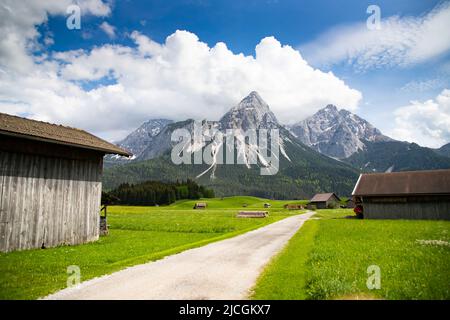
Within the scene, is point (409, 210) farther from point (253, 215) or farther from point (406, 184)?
point (253, 215)

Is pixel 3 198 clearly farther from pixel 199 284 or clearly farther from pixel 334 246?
pixel 334 246

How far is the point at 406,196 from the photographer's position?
1946 inches

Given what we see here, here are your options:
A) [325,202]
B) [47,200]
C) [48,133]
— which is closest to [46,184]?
[47,200]

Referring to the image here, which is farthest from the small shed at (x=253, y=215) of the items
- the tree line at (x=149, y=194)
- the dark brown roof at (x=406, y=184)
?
the tree line at (x=149, y=194)

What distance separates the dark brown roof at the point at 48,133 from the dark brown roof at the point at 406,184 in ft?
146

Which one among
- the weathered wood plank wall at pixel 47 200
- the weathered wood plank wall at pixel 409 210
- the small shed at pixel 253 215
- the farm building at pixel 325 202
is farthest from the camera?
the farm building at pixel 325 202

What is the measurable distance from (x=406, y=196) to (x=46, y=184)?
170 feet

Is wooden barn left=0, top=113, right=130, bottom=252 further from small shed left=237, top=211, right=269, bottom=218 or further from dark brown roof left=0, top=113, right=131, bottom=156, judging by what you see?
small shed left=237, top=211, right=269, bottom=218

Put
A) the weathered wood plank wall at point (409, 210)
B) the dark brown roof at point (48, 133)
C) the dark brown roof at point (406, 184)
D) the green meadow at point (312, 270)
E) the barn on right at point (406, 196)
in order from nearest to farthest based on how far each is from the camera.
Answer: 1. the green meadow at point (312, 270)
2. the dark brown roof at point (48, 133)
3. the weathered wood plank wall at point (409, 210)
4. the barn on right at point (406, 196)
5. the dark brown roof at point (406, 184)

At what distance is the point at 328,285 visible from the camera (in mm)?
9195

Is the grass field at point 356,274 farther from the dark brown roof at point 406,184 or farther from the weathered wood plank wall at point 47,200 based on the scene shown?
the dark brown roof at point 406,184

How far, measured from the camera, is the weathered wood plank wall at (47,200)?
62.1ft

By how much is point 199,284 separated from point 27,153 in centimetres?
1658
